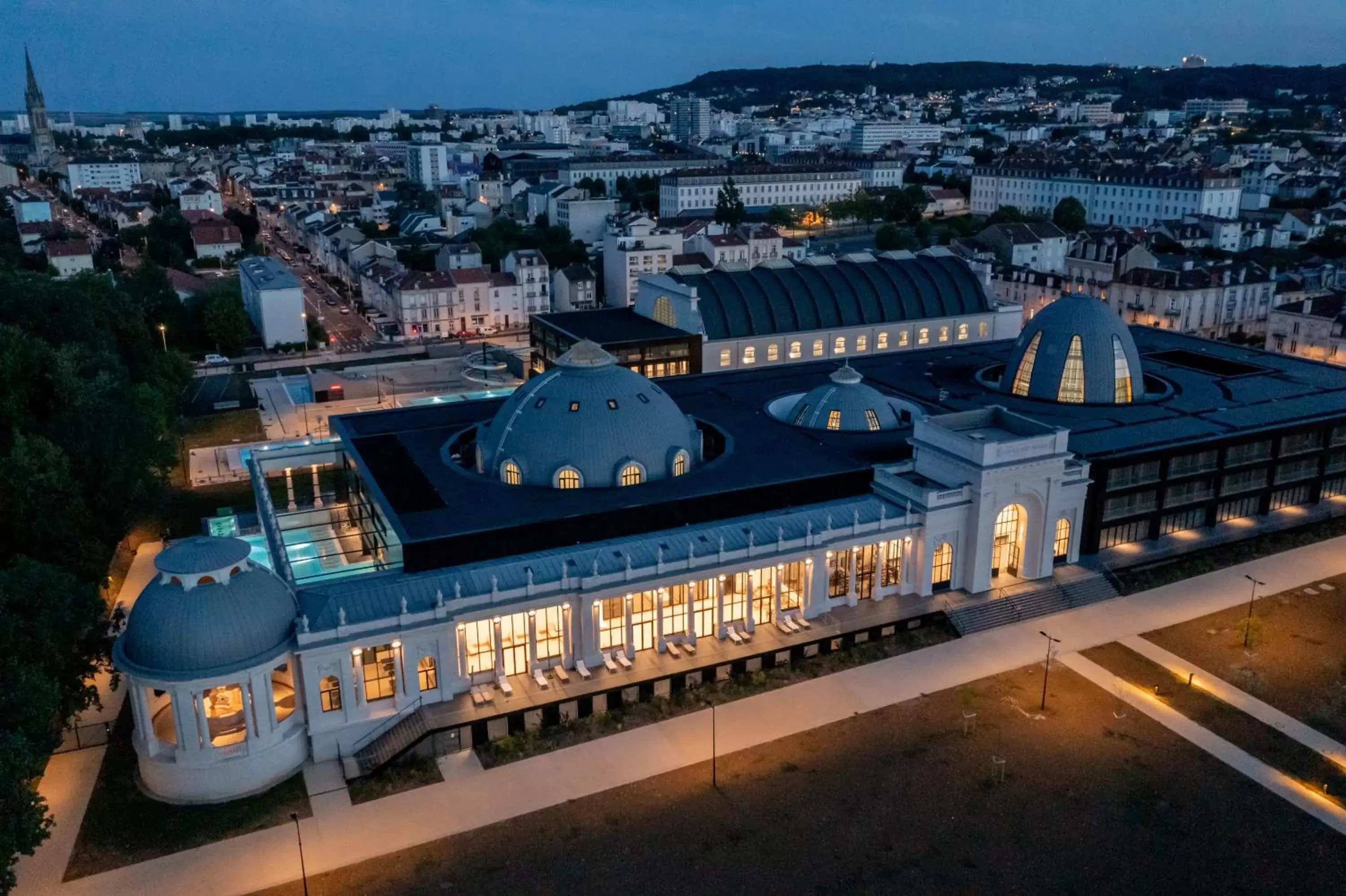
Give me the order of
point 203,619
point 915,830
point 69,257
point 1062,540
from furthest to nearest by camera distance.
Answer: point 69,257 < point 1062,540 < point 203,619 < point 915,830

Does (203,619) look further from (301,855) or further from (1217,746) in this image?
(1217,746)

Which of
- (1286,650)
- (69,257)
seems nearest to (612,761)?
(1286,650)

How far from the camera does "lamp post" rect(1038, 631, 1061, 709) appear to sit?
52.3 meters

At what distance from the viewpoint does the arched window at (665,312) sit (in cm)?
10831

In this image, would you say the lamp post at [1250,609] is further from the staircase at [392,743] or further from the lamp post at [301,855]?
the lamp post at [301,855]

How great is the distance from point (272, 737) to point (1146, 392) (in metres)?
71.0

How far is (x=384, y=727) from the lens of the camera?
4869 centimetres

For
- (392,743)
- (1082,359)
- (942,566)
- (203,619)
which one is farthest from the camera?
(1082,359)

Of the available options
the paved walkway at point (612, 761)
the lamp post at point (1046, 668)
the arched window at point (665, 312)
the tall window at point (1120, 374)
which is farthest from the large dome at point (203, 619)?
the arched window at point (665, 312)

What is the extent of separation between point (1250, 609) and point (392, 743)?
51.0 m

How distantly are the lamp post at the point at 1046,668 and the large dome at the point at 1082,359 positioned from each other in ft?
87.7

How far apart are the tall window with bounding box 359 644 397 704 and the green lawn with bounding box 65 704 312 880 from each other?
494 cm

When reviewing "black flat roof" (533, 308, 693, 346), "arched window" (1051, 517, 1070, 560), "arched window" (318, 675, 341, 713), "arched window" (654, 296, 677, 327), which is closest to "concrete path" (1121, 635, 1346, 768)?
"arched window" (1051, 517, 1070, 560)

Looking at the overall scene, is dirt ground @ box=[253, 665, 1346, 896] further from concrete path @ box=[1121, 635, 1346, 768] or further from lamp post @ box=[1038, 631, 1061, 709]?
concrete path @ box=[1121, 635, 1346, 768]
